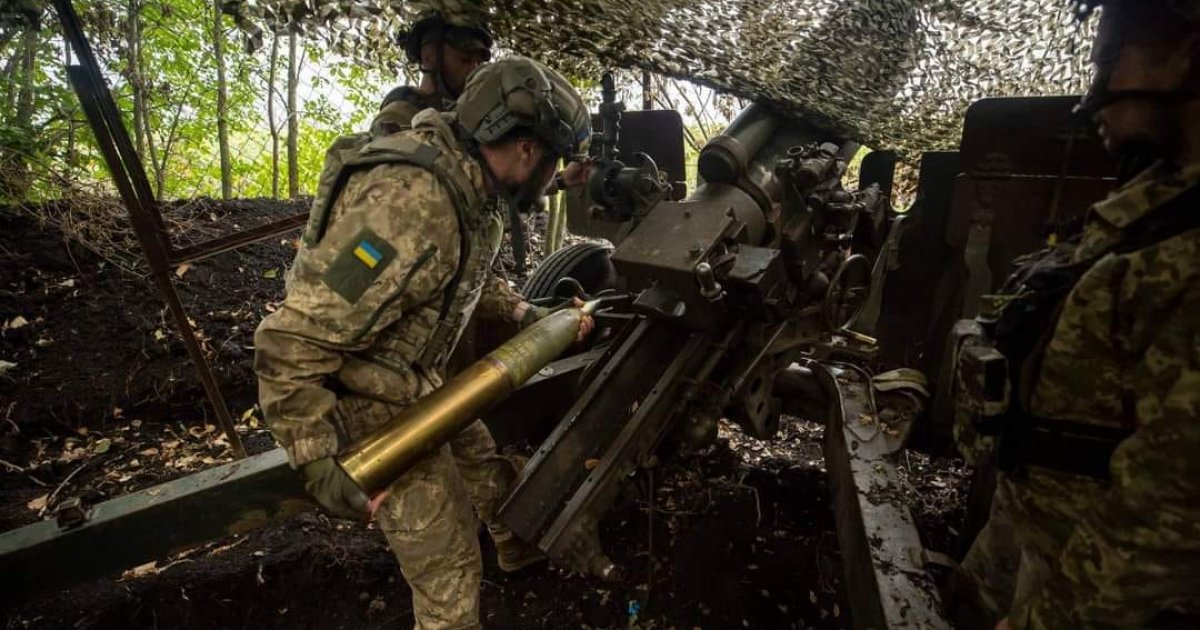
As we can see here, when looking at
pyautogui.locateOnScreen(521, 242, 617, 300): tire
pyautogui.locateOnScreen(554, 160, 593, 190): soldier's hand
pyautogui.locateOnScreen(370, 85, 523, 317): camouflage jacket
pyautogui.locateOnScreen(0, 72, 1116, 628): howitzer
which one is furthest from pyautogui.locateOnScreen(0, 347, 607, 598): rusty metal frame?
pyautogui.locateOnScreen(521, 242, 617, 300): tire

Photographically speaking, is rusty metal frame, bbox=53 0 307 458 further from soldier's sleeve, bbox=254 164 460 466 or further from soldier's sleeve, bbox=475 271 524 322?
soldier's sleeve, bbox=254 164 460 466

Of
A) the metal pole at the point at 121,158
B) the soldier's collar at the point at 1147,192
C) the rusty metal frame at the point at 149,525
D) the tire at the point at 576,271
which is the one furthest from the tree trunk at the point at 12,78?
the soldier's collar at the point at 1147,192

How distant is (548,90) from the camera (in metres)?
2.04

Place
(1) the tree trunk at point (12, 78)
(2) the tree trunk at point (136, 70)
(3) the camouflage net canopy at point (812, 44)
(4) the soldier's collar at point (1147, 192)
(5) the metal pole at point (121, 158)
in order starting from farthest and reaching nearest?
1. (2) the tree trunk at point (136, 70)
2. (1) the tree trunk at point (12, 78)
3. (3) the camouflage net canopy at point (812, 44)
4. (5) the metal pole at point (121, 158)
5. (4) the soldier's collar at point (1147, 192)

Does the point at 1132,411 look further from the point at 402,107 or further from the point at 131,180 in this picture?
the point at 131,180

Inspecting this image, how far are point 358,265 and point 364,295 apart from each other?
9cm

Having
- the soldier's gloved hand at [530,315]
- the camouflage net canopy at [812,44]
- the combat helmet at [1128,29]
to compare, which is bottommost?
the soldier's gloved hand at [530,315]

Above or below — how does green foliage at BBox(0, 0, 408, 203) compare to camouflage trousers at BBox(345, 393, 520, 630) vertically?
above

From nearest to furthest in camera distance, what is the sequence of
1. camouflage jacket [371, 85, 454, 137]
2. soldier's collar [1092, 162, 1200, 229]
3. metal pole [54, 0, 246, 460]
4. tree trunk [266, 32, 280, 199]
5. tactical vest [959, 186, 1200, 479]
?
1. soldier's collar [1092, 162, 1200, 229]
2. tactical vest [959, 186, 1200, 479]
3. metal pole [54, 0, 246, 460]
4. camouflage jacket [371, 85, 454, 137]
5. tree trunk [266, 32, 280, 199]

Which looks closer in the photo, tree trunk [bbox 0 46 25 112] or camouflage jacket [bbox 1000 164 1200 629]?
camouflage jacket [bbox 1000 164 1200 629]

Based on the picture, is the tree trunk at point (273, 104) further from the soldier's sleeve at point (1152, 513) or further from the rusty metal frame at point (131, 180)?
the soldier's sleeve at point (1152, 513)

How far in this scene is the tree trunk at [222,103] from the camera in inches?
251

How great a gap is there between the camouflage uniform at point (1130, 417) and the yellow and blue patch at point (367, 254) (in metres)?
1.82

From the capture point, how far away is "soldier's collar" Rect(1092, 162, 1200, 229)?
1222 mm
